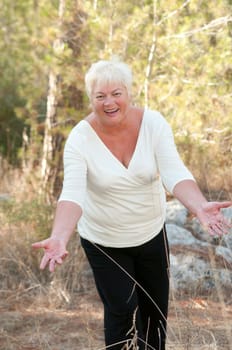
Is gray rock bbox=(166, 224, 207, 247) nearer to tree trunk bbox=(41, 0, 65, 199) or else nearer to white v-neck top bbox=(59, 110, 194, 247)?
tree trunk bbox=(41, 0, 65, 199)

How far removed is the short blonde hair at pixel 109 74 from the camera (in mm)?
2850

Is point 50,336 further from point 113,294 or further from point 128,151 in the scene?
point 128,151

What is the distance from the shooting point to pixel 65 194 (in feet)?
8.97

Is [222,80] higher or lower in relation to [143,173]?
higher

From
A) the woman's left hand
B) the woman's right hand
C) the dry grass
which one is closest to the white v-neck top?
the woman's left hand

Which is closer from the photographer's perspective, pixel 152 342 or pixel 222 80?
pixel 152 342

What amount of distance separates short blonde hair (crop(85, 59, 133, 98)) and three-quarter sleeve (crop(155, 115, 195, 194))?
24cm

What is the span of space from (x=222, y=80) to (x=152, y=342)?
15.2 feet

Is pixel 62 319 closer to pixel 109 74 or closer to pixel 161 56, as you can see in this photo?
pixel 109 74

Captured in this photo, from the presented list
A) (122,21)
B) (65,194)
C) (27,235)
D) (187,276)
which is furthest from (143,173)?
(122,21)

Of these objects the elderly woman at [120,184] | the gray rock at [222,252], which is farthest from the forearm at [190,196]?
the gray rock at [222,252]

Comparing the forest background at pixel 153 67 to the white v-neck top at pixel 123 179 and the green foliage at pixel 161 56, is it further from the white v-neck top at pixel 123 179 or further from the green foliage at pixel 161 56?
the white v-neck top at pixel 123 179

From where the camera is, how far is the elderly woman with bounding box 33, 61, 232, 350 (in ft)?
9.34

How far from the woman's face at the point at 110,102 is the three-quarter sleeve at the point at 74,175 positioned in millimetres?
161
